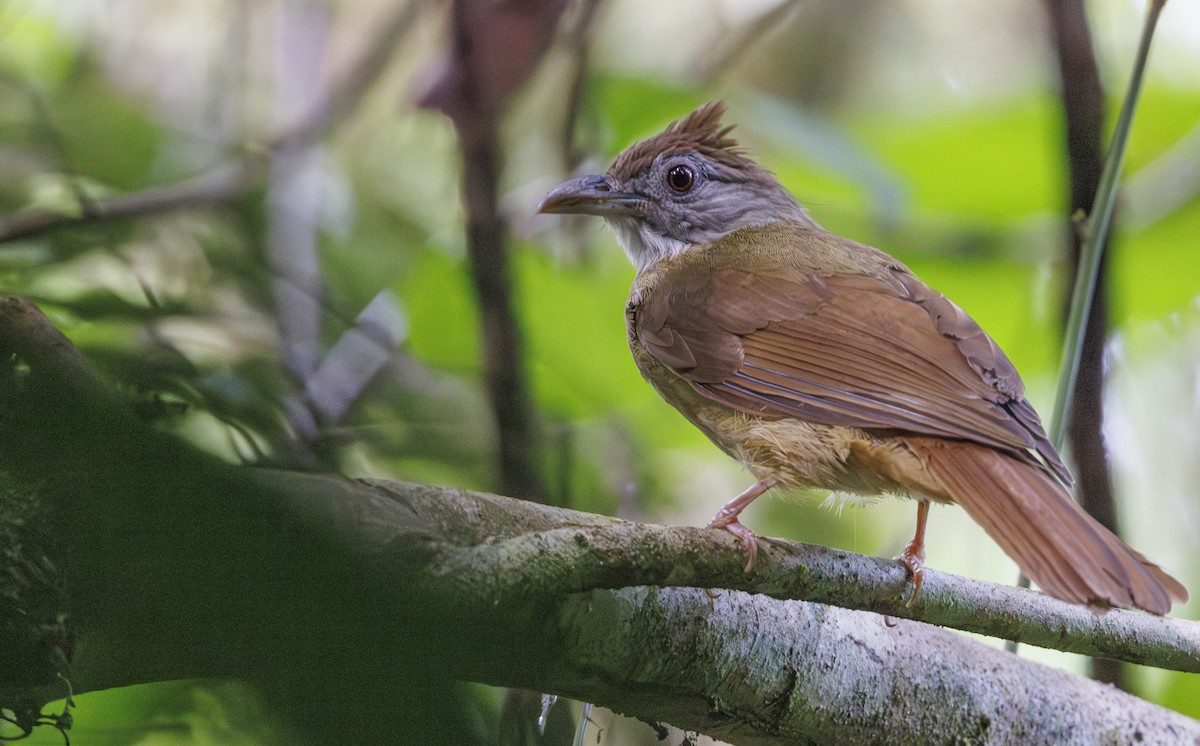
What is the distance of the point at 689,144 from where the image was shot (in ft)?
10.3

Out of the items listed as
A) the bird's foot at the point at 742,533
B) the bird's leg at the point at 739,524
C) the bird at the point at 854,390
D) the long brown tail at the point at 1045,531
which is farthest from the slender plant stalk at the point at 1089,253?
the bird's foot at the point at 742,533

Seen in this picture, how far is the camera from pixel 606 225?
325cm

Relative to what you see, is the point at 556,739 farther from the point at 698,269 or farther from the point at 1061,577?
the point at 698,269

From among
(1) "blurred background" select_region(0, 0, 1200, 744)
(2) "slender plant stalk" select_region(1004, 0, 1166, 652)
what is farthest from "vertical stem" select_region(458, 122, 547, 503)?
(2) "slender plant stalk" select_region(1004, 0, 1166, 652)

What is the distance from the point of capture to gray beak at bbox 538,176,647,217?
9.50 ft

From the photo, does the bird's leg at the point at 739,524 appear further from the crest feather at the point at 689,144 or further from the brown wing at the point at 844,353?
the crest feather at the point at 689,144

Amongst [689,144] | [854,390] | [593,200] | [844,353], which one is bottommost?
[854,390]

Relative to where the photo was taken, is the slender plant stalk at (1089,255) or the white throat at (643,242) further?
the white throat at (643,242)

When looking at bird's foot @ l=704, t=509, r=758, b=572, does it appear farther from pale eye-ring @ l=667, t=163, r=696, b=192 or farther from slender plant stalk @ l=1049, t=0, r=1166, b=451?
pale eye-ring @ l=667, t=163, r=696, b=192

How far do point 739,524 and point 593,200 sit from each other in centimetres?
145

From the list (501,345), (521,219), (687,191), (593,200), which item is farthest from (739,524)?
(521,219)

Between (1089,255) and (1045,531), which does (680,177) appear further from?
(1045,531)

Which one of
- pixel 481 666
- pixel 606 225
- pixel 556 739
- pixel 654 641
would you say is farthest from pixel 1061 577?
pixel 606 225

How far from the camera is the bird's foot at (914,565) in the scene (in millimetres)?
1742
